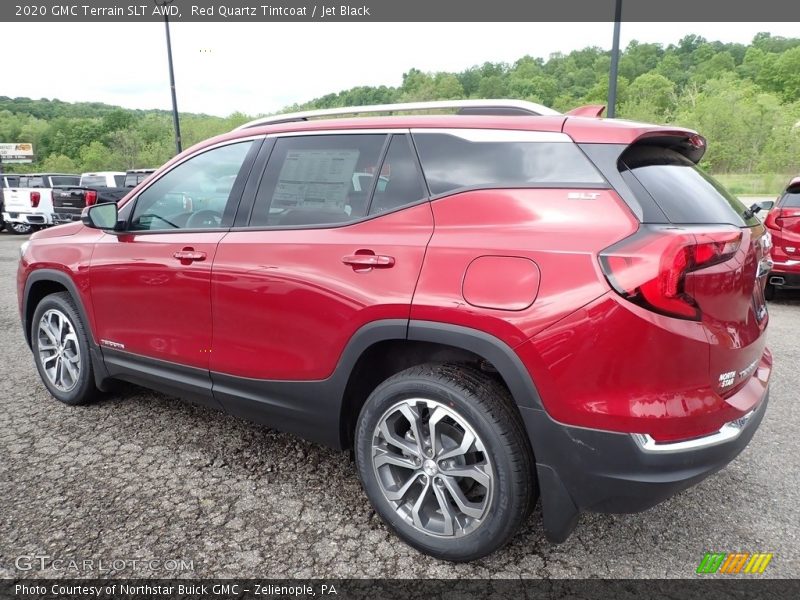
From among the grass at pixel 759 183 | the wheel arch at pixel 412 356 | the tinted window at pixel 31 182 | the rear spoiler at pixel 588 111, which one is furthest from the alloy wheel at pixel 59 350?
the grass at pixel 759 183

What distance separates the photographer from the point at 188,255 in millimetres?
3035

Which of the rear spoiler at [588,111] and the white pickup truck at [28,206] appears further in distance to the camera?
the white pickup truck at [28,206]

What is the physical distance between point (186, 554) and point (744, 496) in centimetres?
260

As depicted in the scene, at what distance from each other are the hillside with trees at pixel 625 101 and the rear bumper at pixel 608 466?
24498 mm

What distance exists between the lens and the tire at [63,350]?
3793 millimetres

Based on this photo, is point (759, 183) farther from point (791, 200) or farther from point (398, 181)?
point (398, 181)

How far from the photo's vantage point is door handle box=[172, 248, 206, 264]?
299 centimetres

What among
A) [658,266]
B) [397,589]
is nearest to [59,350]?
[397,589]

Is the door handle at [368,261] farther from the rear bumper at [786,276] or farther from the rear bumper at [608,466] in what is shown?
the rear bumper at [786,276]

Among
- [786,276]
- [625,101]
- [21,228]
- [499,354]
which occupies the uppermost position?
[625,101]

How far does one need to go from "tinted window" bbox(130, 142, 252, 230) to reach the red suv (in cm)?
2

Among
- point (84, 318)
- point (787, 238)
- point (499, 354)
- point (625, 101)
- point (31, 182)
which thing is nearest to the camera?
point (499, 354)

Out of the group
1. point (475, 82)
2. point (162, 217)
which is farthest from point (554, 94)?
point (162, 217)

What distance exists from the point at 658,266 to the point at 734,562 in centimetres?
136
